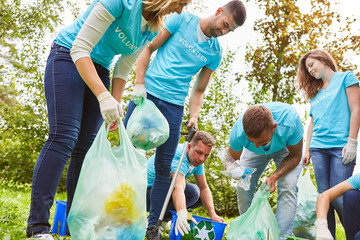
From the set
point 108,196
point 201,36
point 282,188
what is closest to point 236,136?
point 282,188

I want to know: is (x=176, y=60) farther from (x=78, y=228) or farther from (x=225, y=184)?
(x=225, y=184)

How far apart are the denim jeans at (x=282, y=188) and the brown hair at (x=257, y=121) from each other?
57 centimetres

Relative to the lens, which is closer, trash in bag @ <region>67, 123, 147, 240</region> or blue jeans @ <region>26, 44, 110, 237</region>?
trash in bag @ <region>67, 123, 147, 240</region>

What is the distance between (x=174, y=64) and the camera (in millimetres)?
2367

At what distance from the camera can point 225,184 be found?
5168 millimetres

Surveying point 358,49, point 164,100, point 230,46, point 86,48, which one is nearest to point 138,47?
point 86,48

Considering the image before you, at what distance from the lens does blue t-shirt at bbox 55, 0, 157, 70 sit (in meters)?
1.50

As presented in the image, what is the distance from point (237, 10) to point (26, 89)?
5042 millimetres

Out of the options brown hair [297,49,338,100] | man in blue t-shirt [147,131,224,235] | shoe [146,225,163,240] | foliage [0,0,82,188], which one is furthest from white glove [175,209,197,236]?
foliage [0,0,82,188]

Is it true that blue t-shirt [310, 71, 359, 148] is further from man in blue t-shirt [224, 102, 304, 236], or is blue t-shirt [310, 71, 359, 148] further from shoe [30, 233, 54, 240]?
shoe [30, 233, 54, 240]

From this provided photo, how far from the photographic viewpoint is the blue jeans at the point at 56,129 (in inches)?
56.3

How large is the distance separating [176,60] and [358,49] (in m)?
5.28

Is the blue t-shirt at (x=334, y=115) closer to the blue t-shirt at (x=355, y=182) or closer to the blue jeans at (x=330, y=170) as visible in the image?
the blue jeans at (x=330, y=170)

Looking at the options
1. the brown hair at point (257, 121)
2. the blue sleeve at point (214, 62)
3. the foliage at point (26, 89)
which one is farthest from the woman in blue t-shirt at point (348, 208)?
the foliage at point (26, 89)
